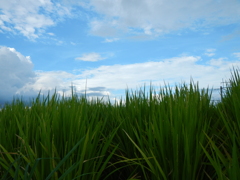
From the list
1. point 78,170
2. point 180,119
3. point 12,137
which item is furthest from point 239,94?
point 12,137

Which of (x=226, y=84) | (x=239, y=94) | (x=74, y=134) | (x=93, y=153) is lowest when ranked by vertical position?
(x=93, y=153)

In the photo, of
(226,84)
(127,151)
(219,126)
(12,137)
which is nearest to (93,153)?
(127,151)

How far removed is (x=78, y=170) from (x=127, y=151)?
0.50 meters

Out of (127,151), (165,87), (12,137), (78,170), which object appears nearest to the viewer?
(78,170)

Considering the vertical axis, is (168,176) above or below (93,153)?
below

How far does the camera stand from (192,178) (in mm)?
1093

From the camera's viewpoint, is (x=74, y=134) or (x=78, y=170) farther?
(x=74, y=134)

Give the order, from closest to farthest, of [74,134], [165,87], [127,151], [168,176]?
[168,176] → [74,134] → [127,151] → [165,87]

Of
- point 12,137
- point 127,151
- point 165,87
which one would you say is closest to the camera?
point 127,151

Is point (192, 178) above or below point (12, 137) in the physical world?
below

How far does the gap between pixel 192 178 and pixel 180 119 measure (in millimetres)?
305

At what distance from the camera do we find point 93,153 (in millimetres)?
1241

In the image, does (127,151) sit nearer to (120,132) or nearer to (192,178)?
(120,132)

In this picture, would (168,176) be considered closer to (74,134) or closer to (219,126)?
(74,134)
